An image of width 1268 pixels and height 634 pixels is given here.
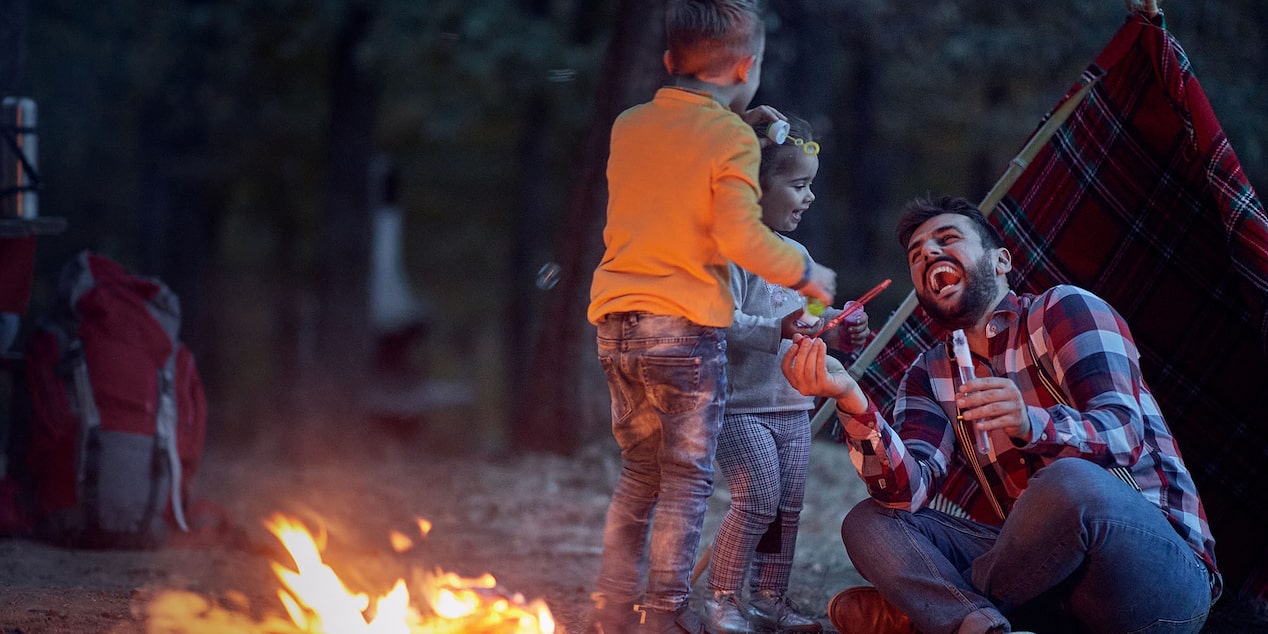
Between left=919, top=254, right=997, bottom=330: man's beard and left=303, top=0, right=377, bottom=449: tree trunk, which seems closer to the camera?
left=919, top=254, right=997, bottom=330: man's beard

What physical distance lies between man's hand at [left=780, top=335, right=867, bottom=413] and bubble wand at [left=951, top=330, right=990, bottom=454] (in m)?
0.33

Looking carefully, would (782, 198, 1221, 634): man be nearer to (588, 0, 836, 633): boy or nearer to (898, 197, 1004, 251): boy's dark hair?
(898, 197, 1004, 251): boy's dark hair

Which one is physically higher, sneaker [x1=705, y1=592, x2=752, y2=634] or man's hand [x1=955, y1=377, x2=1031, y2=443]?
man's hand [x1=955, y1=377, x2=1031, y2=443]

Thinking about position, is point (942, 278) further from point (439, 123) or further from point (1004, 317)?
point (439, 123)

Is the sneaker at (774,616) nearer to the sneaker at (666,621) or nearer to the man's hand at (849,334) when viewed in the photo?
the sneaker at (666,621)

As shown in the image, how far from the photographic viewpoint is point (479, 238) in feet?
59.1

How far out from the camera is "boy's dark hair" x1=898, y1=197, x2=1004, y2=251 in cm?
337

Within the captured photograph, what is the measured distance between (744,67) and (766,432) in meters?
1.06

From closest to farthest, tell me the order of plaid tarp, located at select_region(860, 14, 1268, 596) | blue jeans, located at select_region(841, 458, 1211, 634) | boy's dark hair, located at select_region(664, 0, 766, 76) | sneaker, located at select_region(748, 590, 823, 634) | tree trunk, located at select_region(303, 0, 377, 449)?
blue jeans, located at select_region(841, 458, 1211, 634) < boy's dark hair, located at select_region(664, 0, 766, 76) < sneaker, located at select_region(748, 590, 823, 634) < plaid tarp, located at select_region(860, 14, 1268, 596) < tree trunk, located at select_region(303, 0, 377, 449)

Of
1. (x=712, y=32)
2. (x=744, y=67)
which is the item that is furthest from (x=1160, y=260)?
(x=712, y=32)

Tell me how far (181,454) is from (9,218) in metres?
1.39

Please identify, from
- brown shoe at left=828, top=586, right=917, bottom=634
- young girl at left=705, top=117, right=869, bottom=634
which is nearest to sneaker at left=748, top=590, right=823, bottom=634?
young girl at left=705, top=117, right=869, bottom=634

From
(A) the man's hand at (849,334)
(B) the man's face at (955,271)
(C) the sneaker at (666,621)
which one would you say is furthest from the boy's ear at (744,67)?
(C) the sneaker at (666,621)

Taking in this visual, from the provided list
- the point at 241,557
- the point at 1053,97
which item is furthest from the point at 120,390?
the point at 1053,97
